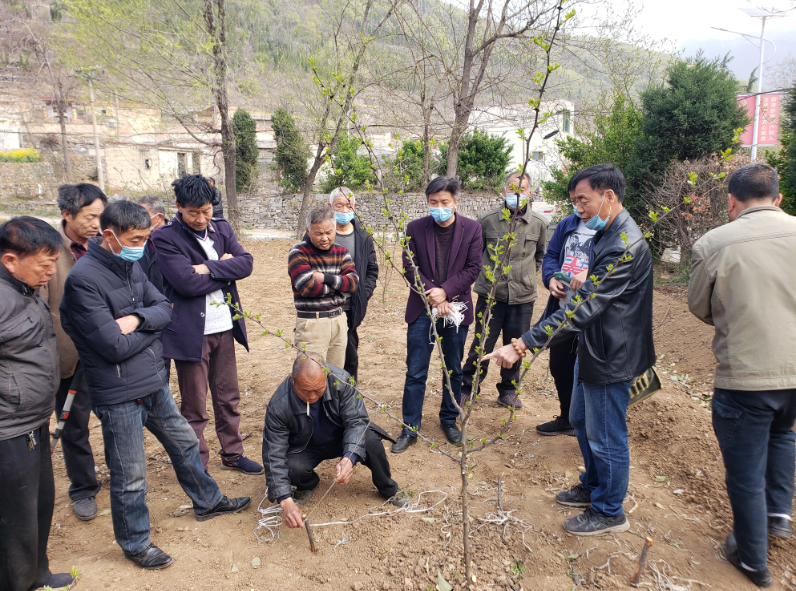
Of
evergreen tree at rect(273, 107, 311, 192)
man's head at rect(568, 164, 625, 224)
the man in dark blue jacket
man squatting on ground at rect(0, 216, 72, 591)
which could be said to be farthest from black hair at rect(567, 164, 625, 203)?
evergreen tree at rect(273, 107, 311, 192)

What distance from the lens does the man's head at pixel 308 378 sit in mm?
2748

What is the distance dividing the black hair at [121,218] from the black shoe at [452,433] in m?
2.61

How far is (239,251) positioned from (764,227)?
312 cm

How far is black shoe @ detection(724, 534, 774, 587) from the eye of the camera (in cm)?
239

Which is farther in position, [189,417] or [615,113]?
[615,113]

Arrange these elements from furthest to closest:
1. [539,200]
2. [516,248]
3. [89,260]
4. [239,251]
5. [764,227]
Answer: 1. [539,200]
2. [516,248]
3. [239,251]
4. [89,260]
5. [764,227]

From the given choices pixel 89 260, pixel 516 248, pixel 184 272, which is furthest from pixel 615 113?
pixel 89 260

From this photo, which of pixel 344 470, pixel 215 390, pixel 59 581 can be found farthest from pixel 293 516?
pixel 215 390

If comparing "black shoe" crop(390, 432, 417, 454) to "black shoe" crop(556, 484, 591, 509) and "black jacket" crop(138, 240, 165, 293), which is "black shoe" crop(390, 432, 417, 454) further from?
"black jacket" crop(138, 240, 165, 293)

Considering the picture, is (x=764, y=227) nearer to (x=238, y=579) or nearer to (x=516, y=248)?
(x=516, y=248)

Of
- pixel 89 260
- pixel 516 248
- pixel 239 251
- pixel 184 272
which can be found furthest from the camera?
pixel 516 248

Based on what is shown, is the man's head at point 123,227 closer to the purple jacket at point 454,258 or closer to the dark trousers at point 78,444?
the dark trousers at point 78,444

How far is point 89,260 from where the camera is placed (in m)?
2.52

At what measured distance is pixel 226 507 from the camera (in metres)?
3.10
